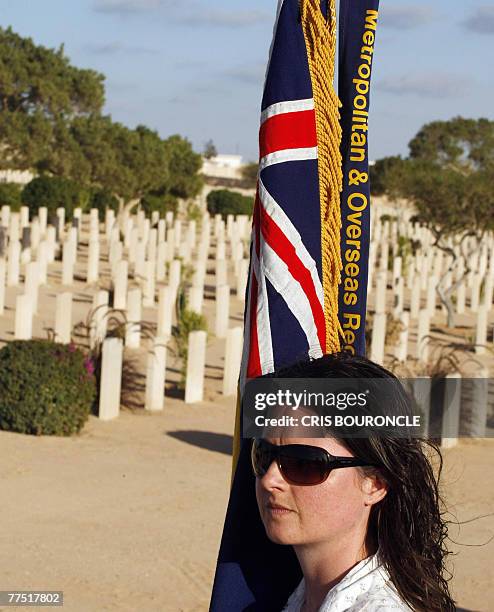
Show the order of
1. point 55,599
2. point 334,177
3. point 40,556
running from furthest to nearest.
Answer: point 40,556
point 55,599
point 334,177

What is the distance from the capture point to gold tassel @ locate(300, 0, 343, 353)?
242cm

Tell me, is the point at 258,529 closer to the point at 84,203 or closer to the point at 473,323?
the point at 473,323

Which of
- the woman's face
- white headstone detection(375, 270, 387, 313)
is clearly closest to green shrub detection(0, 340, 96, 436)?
the woman's face

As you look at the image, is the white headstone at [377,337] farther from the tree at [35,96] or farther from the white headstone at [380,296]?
the tree at [35,96]

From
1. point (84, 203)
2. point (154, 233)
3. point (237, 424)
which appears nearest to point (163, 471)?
point (237, 424)

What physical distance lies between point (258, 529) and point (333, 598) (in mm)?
554

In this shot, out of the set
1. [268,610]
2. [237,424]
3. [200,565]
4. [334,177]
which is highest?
[334,177]

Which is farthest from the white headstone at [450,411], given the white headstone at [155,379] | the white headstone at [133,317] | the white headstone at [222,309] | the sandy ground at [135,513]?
the white headstone at [222,309]

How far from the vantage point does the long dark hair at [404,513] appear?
5.78 ft

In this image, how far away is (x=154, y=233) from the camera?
1862 cm

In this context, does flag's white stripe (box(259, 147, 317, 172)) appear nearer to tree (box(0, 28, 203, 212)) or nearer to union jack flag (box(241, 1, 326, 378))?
union jack flag (box(241, 1, 326, 378))

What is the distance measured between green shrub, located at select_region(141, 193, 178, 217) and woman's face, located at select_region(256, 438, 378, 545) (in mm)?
27057

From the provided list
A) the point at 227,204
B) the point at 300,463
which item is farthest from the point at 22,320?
the point at 227,204

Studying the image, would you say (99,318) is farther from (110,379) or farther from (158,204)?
(158,204)
